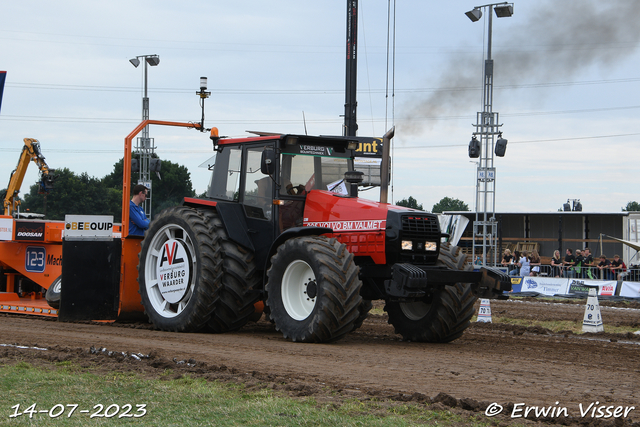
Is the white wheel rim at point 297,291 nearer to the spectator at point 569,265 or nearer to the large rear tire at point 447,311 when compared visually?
the large rear tire at point 447,311

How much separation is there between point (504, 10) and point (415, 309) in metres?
15.0

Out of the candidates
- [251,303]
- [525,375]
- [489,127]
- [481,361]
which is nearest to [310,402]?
[525,375]

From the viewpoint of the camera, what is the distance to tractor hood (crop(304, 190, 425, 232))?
8.94 meters

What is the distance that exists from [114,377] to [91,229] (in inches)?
206

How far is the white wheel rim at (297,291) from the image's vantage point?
29.4 ft

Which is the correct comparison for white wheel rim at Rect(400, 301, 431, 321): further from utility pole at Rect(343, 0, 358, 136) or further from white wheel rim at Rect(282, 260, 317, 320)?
utility pole at Rect(343, 0, 358, 136)

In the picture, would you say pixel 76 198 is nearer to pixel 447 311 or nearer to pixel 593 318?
pixel 593 318

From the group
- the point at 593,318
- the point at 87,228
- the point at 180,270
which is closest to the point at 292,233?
the point at 180,270

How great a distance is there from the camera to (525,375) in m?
6.71

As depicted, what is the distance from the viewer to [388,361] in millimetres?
7426

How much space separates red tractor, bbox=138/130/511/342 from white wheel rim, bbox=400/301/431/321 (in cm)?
1

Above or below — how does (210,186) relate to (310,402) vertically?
above

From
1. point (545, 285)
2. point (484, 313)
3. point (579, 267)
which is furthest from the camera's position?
point (579, 267)

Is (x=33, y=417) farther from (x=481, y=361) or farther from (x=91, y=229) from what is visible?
(x=91, y=229)
